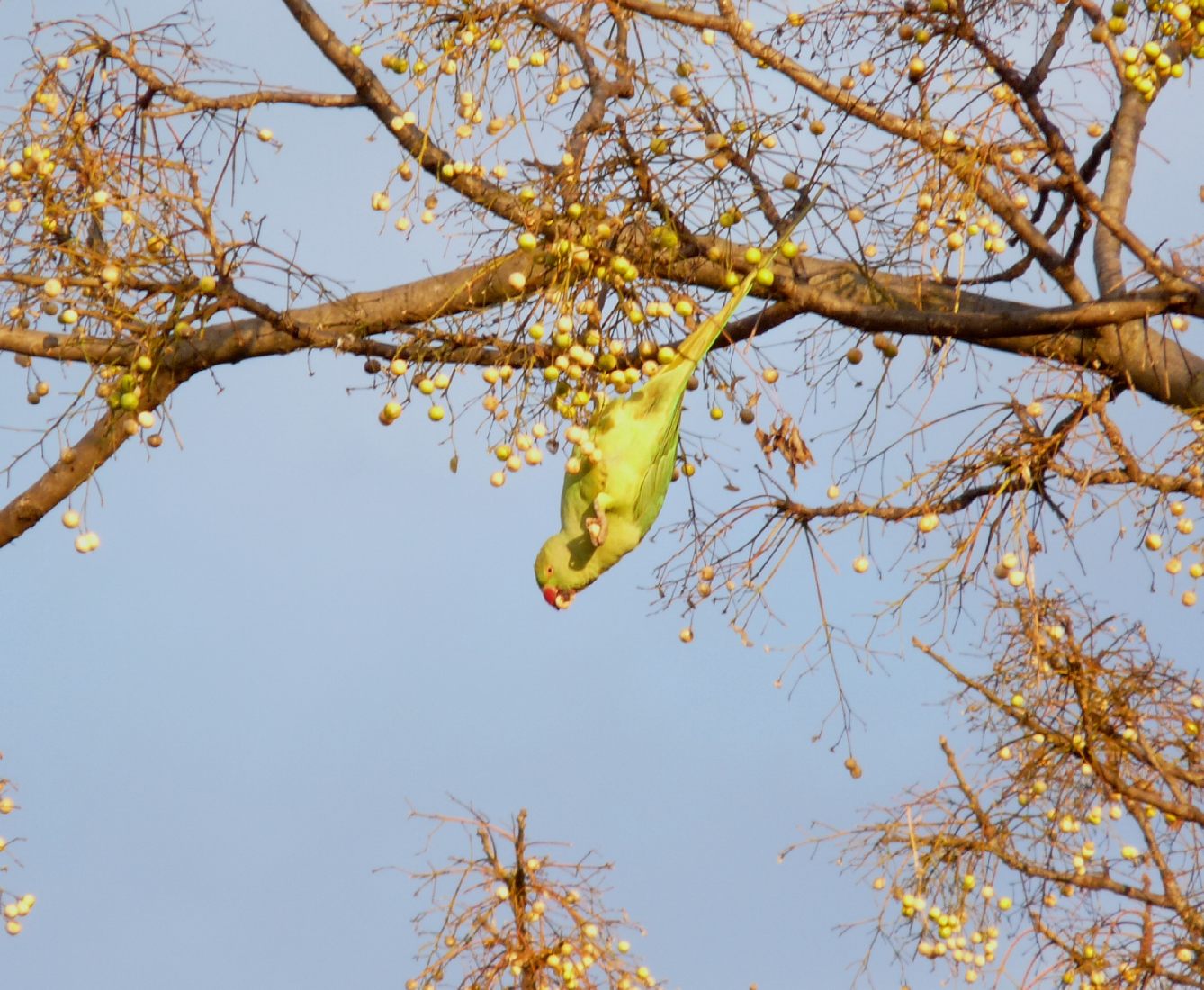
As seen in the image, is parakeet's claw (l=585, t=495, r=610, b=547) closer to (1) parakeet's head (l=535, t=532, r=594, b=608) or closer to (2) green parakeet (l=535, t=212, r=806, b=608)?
(2) green parakeet (l=535, t=212, r=806, b=608)

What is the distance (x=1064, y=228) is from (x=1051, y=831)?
6.39 ft

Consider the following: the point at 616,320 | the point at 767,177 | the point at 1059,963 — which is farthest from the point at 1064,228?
the point at 1059,963

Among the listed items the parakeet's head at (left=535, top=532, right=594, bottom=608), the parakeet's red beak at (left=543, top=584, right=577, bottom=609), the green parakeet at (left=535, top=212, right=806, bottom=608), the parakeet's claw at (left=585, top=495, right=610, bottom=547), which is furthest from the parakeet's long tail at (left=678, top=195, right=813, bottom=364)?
the parakeet's red beak at (left=543, top=584, right=577, bottom=609)

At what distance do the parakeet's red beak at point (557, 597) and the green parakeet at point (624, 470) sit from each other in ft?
0.12

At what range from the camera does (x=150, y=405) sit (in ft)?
12.8

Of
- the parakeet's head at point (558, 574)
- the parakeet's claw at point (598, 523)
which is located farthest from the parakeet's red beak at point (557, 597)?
the parakeet's claw at point (598, 523)

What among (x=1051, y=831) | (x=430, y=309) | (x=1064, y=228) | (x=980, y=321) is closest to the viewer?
(x=980, y=321)

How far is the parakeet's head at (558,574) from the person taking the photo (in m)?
3.32

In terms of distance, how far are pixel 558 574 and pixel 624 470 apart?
331 millimetres

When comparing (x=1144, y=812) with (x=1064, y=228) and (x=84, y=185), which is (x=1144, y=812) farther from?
(x=84, y=185)

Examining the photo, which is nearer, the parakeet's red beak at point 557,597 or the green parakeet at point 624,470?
the green parakeet at point 624,470

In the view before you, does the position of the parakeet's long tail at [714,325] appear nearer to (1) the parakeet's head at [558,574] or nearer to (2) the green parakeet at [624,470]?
(2) the green parakeet at [624,470]

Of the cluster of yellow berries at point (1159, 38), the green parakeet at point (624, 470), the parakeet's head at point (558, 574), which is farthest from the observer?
the cluster of yellow berries at point (1159, 38)

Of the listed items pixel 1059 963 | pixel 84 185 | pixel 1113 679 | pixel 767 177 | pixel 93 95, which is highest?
pixel 93 95
